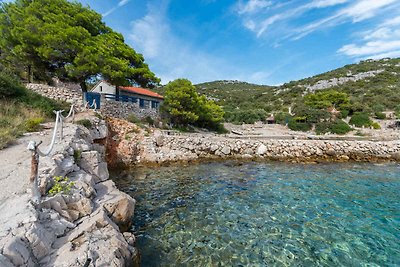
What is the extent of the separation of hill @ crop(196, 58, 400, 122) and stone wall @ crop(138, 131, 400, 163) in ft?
91.2

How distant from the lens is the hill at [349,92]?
157ft

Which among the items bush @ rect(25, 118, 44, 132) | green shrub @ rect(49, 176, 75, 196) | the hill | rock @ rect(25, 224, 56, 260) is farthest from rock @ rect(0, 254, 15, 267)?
the hill

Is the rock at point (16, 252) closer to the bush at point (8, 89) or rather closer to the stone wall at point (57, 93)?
the bush at point (8, 89)

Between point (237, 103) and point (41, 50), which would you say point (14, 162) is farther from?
point (237, 103)

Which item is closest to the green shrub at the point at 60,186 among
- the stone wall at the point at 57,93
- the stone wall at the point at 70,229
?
the stone wall at the point at 70,229

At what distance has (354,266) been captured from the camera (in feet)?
→ 14.0

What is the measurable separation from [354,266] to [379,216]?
353 cm

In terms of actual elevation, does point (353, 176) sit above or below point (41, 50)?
below

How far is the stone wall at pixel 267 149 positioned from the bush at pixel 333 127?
1343cm

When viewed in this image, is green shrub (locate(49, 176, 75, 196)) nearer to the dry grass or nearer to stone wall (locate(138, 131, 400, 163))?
the dry grass

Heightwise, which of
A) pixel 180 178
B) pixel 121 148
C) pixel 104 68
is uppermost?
pixel 104 68

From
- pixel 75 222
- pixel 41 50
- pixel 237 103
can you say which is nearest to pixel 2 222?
pixel 75 222

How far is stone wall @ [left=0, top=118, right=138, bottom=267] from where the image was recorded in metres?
2.92

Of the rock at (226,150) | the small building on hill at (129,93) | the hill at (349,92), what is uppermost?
the hill at (349,92)
